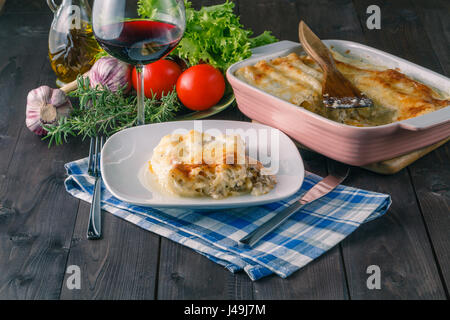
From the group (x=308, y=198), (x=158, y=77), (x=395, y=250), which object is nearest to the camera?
(x=395, y=250)

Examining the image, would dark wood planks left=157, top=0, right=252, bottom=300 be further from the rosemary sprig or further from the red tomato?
the red tomato

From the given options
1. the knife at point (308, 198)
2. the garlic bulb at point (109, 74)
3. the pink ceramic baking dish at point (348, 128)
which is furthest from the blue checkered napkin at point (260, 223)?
the garlic bulb at point (109, 74)

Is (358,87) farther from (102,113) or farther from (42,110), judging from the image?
(42,110)

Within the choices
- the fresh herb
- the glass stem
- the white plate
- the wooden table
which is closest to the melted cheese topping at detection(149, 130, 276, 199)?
the white plate

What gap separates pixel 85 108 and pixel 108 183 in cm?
61

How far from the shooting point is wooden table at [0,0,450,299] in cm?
145

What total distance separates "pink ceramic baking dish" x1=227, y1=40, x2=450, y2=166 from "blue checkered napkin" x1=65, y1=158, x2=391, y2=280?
5.5 inches

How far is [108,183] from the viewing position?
1647 millimetres

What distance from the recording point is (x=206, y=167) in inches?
64.4

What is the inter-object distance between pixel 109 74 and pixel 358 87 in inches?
38.7

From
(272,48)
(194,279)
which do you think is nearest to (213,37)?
(272,48)

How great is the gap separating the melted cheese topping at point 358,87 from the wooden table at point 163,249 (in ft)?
0.66

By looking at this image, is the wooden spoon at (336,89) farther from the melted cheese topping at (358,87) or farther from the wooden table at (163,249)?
the wooden table at (163,249)

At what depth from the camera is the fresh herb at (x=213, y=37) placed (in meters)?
2.29
